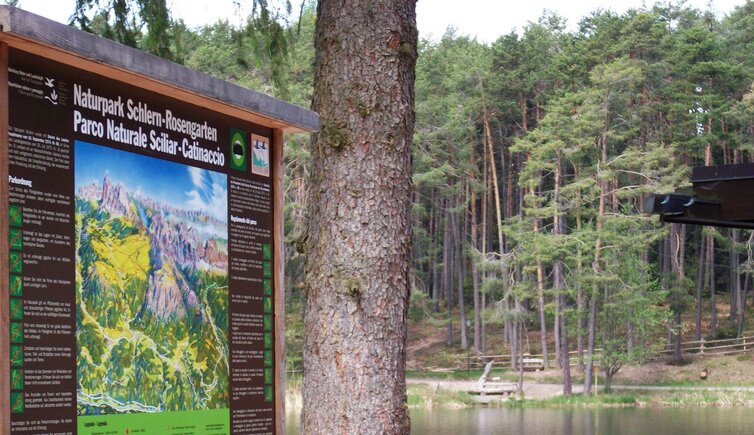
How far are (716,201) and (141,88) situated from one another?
3.08m

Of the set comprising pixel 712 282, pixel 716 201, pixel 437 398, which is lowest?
pixel 437 398

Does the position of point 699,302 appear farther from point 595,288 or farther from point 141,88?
point 141,88

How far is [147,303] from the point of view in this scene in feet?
9.66

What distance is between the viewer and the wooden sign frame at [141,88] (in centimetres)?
248

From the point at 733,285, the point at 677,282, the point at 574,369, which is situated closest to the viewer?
the point at 574,369

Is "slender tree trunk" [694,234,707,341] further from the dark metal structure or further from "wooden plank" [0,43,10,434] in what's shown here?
"wooden plank" [0,43,10,434]

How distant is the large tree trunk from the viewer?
11.3ft

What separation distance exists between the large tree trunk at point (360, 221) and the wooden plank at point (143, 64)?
0.16 metres

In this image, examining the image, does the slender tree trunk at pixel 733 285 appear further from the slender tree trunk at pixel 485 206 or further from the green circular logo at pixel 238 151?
the green circular logo at pixel 238 151

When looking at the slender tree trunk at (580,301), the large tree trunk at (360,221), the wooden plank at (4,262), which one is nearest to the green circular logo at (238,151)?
the large tree trunk at (360,221)

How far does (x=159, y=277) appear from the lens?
3000 millimetres

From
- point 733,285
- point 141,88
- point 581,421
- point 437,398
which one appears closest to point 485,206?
point 733,285

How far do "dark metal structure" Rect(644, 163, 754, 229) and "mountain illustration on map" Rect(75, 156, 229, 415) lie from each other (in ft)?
8.47

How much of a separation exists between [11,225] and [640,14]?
4254cm
